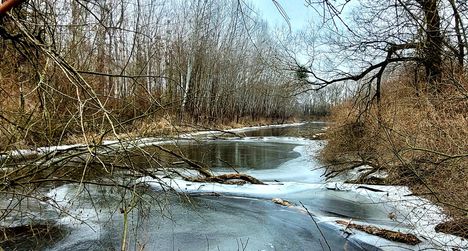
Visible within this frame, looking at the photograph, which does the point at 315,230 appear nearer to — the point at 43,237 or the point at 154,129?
the point at 154,129

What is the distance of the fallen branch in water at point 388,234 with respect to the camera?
5.35m

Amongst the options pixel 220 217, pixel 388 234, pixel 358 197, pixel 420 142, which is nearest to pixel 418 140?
pixel 420 142

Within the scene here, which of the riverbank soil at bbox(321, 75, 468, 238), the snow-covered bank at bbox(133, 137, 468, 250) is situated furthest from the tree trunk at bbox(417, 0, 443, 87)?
the snow-covered bank at bbox(133, 137, 468, 250)

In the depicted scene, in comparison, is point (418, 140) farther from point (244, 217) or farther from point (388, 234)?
point (244, 217)

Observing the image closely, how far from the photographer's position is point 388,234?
5.66 meters

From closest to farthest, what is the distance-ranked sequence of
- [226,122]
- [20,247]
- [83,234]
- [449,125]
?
[20,247] → [83,234] → [449,125] → [226,122]

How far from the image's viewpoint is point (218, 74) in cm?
2927

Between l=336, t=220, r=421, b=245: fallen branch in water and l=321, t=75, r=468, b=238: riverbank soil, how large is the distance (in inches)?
17.4

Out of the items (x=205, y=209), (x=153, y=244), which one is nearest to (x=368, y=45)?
(x=205, y=209)

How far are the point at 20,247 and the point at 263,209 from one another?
13.8 feet

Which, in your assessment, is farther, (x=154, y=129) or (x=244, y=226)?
(x=244, y=226)

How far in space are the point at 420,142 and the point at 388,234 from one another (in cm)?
171

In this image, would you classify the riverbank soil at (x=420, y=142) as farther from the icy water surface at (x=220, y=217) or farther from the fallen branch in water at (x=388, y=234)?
the icy water surface at (x=220, y=217)

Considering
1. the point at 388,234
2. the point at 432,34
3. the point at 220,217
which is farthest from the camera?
the point at 220,217
